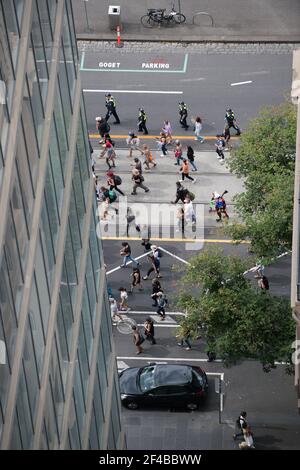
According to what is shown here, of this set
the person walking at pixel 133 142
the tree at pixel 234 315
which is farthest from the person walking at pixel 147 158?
the tree at pixel 234 315

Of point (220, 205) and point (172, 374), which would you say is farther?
point (220, 205)

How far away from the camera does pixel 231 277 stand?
1801 inches

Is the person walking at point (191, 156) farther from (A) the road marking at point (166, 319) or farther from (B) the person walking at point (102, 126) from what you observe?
(A) the road marking at point (166, 319)

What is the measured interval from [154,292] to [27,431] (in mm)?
25484

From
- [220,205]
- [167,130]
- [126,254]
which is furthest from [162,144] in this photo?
[126,254]

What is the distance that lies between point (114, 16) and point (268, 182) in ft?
84.4

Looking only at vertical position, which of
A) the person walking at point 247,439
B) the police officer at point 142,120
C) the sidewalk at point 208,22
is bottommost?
the person walking at point 247,439

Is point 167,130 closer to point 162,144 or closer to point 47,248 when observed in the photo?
point 162,144

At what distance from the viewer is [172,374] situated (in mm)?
49000

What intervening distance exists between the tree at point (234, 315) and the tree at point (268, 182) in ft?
5.70

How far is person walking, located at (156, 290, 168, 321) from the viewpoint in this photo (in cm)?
5288

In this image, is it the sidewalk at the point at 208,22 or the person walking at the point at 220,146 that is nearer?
the person walking at the point at 220,146

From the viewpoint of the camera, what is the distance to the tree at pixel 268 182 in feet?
154
